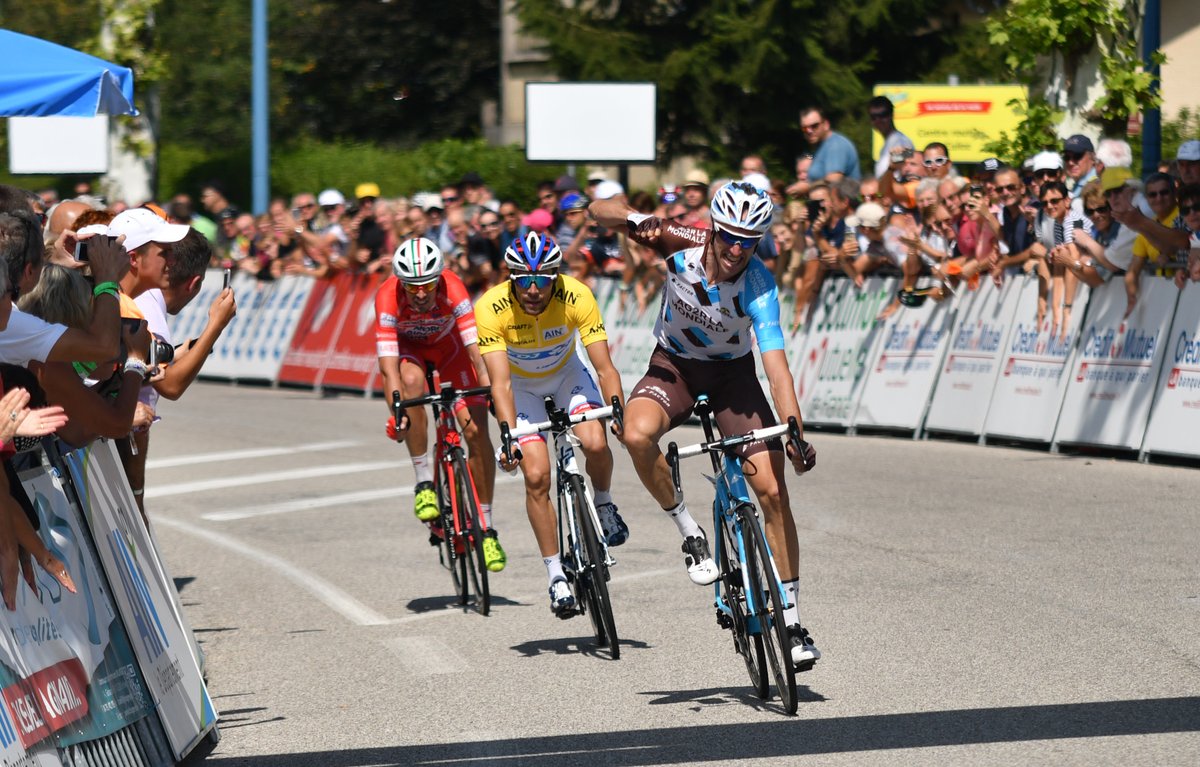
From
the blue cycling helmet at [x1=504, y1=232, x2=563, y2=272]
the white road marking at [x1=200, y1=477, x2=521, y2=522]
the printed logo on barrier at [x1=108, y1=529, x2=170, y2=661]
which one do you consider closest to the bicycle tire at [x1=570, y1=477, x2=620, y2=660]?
the blue cycling helmet at [x1=504, y1=232, x2=563, y2=272]

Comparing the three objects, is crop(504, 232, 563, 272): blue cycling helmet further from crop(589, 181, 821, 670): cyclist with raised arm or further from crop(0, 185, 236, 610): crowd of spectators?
crop(0, 185, 236, 610): crowd of spectators

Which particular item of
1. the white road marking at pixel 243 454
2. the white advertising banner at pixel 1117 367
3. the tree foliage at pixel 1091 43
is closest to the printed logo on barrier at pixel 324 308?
the white road marking at pixel 243 454

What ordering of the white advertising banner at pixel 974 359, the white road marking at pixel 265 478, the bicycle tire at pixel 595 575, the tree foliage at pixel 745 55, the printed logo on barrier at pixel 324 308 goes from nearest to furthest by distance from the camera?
the bicycle tire at pixel 595 575 → the white road marking at pixel 265 478 → the white advertising banner at pixel 974 359 → the printed logo on barrier at pixel 324 308 → the tree foliage at pixel 745 55

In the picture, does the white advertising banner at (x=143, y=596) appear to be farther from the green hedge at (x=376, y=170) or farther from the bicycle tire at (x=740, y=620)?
the green hedge at (x=376, y=170)

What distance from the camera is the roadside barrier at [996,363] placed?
14516 millimetres

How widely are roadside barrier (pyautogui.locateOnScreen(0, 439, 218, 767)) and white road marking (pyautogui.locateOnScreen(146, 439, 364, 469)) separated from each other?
10.2 m

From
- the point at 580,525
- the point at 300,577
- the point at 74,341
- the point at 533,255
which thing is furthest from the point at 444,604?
the point at 74,341

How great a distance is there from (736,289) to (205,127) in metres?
47.7

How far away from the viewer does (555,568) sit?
30.3 ft

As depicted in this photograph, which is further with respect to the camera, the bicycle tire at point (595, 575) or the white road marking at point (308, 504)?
the white road marking at point (308, 504)

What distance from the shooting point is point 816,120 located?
18219 mm

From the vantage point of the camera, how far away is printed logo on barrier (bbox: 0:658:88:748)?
18.2 feet

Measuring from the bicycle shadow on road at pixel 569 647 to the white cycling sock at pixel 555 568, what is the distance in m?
0.32

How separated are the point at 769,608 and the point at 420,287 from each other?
397 cm
